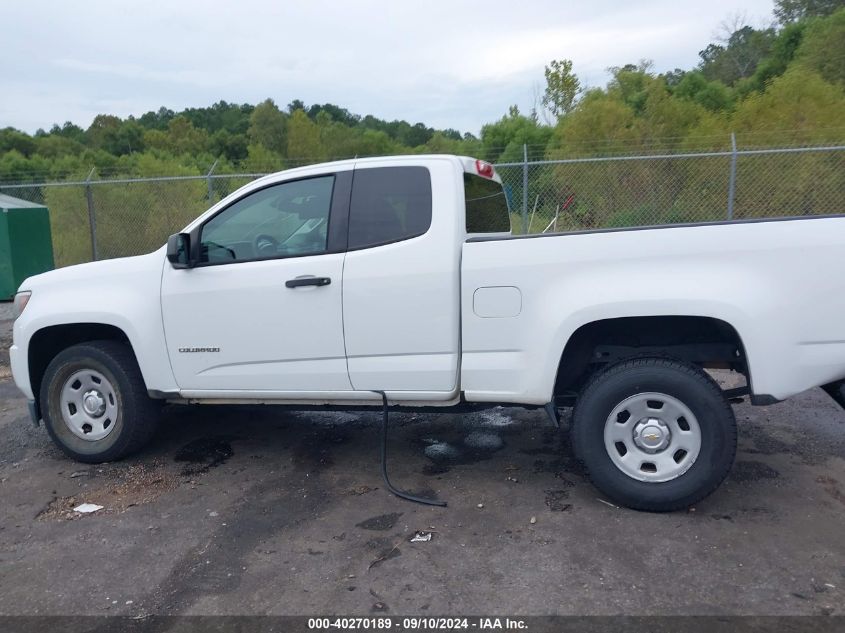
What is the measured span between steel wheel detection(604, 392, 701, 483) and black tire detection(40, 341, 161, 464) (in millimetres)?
3098

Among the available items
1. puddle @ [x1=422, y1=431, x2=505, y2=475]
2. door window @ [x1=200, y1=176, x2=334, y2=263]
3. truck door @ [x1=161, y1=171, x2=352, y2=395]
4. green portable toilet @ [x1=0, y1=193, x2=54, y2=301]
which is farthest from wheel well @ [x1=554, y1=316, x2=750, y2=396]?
green portable toilet @ [x1=0, y1=193, x2=54, y2=301]

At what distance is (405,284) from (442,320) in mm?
306

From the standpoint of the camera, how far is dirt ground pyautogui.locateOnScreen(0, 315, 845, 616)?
3.28 metres

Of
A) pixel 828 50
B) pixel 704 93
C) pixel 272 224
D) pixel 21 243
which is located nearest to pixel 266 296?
pixel 272 224

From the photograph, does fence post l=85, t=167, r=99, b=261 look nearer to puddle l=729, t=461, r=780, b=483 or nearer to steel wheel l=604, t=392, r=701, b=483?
steel wheel l=604, t=392, r=701, b=483

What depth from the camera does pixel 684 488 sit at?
3.92 m

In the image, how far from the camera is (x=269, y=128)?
36.2 meters

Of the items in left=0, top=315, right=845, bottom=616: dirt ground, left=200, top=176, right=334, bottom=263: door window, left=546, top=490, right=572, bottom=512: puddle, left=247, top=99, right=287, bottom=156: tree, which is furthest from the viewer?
left=247, top=99, right=287, bottom=156: tree

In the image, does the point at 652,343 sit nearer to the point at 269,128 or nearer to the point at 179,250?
the point at 179,250

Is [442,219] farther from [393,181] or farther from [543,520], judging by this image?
[543,520]

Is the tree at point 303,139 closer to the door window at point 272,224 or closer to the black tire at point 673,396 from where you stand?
the door window at point 272,224

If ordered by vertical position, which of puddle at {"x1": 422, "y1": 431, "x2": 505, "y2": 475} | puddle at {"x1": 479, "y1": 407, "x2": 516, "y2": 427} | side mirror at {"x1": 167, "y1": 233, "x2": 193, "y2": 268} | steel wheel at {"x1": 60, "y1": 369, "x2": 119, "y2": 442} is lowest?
puddle at {"x1": 422, "y1": 431, "x2": 505, "y2": 475}

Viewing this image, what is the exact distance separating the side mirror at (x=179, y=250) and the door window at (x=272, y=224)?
90 millimetres

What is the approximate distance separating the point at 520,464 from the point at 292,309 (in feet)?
6.05
